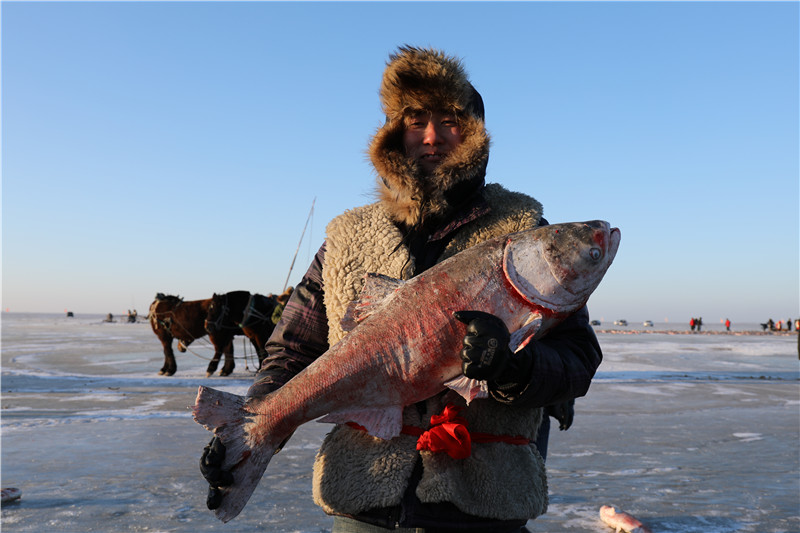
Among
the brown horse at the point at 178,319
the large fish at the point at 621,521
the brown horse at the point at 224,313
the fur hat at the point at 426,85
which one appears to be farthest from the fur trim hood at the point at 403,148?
the brown horse at the point at 178,319

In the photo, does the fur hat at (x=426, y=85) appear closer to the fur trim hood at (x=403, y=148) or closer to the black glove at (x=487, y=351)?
the fur trim hood at (x=403, y=148)

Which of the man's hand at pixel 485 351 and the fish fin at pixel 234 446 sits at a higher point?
the man's hand at pixel 485 351

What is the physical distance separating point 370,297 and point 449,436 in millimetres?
533

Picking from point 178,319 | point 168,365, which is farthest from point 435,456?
point 178,319

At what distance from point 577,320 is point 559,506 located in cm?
340

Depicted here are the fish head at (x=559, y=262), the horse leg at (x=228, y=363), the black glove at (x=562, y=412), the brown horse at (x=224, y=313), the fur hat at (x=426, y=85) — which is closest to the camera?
the fish head at (x=559, y=262)

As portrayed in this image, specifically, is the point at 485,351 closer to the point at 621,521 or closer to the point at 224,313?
the point at 621,521

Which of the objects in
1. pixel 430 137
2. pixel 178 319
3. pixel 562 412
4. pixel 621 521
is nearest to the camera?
pixel 562 412

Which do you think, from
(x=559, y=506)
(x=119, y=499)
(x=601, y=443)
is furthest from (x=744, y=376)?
(x=119, y=499)

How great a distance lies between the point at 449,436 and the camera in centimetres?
197

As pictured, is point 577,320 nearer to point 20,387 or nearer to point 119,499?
point 119,499

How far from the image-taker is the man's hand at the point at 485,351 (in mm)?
1717

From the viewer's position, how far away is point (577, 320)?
2176 millimetres

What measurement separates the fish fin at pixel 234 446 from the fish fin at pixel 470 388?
2.09 feet
